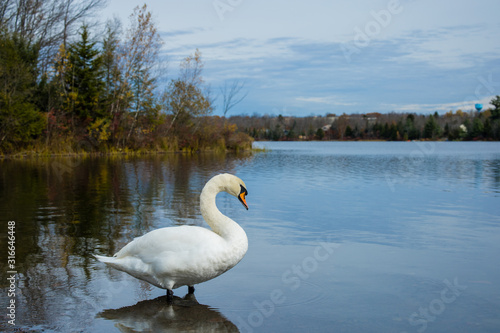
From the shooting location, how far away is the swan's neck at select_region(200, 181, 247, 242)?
15.1 ft

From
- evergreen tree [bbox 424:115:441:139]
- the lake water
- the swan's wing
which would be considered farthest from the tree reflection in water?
evergreen tree [bbox 424:115:441:139]

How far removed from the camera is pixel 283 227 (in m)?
8.16

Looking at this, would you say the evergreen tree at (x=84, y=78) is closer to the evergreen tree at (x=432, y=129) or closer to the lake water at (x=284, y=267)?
the lake water at (x=284, y=267)

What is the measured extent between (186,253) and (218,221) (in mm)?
489

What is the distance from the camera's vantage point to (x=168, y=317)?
4.20m

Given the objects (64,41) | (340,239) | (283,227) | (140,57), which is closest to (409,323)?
(340,239)

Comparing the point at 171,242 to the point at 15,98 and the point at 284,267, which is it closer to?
the point at 284,267

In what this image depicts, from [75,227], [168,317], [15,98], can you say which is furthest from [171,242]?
[15,98]

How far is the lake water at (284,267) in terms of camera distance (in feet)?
13.5

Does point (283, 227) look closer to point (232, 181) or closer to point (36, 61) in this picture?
point (232, 181)

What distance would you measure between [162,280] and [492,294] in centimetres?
311

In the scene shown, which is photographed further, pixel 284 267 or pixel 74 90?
pixel 74 90

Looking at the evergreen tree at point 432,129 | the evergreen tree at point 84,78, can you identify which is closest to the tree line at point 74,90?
the evergreen tree at point 84,78

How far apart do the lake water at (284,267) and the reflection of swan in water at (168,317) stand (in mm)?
16
